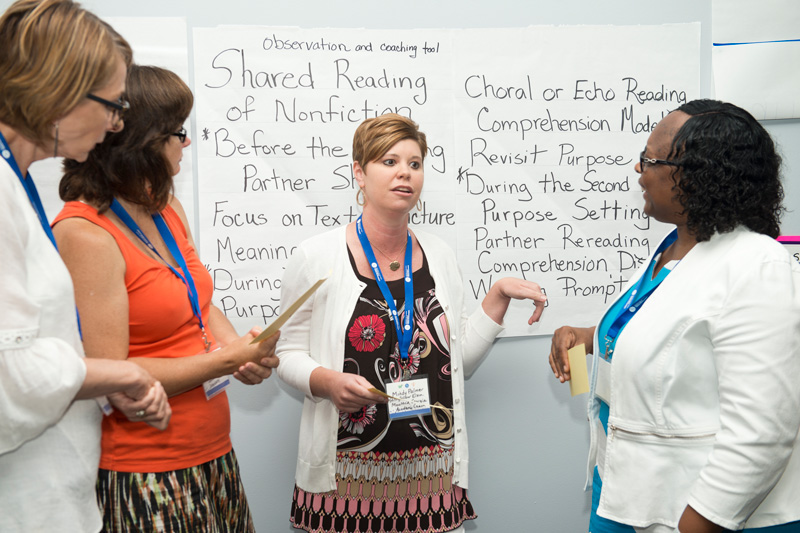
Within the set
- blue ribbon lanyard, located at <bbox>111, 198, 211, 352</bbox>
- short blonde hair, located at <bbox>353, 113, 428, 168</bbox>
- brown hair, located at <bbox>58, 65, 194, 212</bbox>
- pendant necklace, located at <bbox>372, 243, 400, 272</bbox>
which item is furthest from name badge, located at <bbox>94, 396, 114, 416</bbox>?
short blonde hair, located at <bbox>353, 113, 428, 168</bbox>

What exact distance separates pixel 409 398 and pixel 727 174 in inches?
38.3

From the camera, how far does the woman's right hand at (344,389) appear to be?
5.12ft

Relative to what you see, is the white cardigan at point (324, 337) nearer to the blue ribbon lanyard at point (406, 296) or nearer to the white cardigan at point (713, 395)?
the blue ribbon lanyard at point (406, 296)

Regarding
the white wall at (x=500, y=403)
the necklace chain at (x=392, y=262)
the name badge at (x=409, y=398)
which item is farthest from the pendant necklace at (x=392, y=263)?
the white wall at (x=500, y=403)

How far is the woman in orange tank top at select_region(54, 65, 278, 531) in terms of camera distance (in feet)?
3.89

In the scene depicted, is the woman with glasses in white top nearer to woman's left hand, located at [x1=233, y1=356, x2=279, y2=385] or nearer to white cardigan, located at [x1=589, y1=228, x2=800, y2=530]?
woman's left hand, located at [x1=233, y1=356, x2=279, y2=385]

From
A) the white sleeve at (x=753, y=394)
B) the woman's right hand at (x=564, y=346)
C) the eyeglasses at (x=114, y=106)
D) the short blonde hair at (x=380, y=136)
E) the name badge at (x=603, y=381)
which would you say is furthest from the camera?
the short blonde hair at (x=380, y=136)

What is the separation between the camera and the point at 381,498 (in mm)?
1752

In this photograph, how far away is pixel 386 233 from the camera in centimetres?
186

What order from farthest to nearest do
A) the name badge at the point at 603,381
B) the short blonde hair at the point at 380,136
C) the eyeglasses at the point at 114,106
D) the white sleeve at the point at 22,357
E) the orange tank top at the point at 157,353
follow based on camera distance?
the short blonde hair at the point at 380,136
the name badge at the point at 603,381
the orange tank top at the point at 157,353
the eyeglasses at the point at 114,106
the white sleeve at the point at 22,357

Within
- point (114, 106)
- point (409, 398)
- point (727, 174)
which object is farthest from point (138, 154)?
point (727, 174)

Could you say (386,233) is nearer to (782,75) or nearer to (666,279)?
(666,279)

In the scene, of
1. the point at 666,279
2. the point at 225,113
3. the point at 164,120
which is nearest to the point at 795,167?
the point at 666,279

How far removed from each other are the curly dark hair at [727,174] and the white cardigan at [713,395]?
50 millimetres
